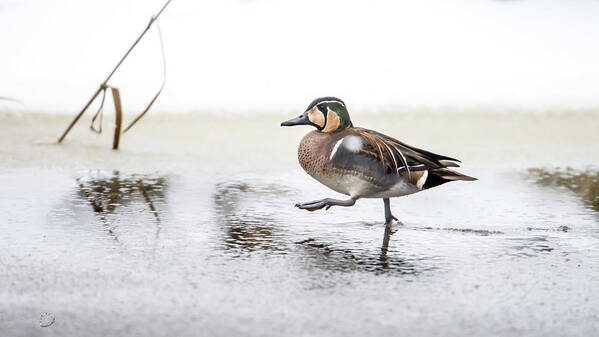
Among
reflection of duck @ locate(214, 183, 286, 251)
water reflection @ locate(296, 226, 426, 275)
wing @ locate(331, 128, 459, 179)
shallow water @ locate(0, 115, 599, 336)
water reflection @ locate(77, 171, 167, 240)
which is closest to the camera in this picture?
shallow water @ locate(0, 115, 599, 336)

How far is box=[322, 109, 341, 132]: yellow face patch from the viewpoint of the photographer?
4.49 meters

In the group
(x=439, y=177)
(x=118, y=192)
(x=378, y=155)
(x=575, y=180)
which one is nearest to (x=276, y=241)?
(x=378, y=155)

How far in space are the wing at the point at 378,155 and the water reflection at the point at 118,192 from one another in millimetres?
993

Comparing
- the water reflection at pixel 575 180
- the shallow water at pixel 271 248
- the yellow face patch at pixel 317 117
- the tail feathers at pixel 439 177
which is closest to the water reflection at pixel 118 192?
the shallow water at pixel 271 248

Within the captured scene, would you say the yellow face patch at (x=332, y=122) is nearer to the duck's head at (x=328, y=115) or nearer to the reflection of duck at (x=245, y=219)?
the duck's head at (x=328, y=115)

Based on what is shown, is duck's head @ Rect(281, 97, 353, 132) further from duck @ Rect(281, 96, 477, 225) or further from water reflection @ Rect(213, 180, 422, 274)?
water reflection @ Rect(213, 180, 422, 274)

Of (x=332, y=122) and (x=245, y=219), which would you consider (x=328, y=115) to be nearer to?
(x=332, y=122)

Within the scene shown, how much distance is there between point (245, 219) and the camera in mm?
4805

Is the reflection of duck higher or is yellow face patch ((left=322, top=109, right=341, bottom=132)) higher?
yellow face patch ((left=322, top=109, right=341, bottom=132))

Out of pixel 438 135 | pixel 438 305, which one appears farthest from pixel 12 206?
pixel 438 135

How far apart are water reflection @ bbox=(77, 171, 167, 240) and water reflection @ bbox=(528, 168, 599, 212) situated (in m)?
2.62

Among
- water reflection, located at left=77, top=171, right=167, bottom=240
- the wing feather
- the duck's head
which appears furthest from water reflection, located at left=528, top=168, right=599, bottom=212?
water reflection, located at left=77, top=171, right=167, bottom=240

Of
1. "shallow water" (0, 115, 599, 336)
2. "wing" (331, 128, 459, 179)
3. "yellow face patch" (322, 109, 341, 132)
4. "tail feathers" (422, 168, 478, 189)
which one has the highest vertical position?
"yellow face patch" (322, 109, 341, 132)

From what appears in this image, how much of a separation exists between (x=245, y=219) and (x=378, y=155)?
84 centimetres
